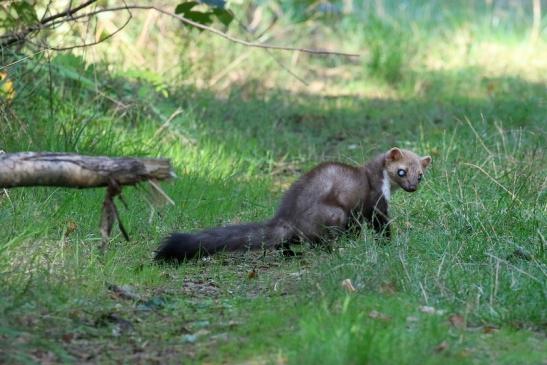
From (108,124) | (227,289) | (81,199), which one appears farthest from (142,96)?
(227,289)

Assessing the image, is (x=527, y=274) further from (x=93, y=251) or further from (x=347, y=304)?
(x=93, y=251)

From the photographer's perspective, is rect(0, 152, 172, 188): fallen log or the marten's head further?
the marten's head

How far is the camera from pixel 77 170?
14.4 ft

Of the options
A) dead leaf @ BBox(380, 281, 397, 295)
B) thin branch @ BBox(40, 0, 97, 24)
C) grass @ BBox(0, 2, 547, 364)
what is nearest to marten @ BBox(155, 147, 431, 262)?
grass @ BBox(0, 2, 547, 364)

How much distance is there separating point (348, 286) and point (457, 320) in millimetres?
595

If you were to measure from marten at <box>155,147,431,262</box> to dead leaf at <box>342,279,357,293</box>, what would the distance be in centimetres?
120

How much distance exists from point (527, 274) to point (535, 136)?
350cm

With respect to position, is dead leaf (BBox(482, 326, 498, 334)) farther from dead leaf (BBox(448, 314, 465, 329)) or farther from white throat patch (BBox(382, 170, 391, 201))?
white throat patch (BBox(382, 170, 391, 201))

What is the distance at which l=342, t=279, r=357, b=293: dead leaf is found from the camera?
16.0ft

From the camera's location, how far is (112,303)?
16.3 feet

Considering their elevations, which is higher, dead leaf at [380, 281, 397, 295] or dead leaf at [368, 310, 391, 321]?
dead leaf at [368, 310, 391, 321]

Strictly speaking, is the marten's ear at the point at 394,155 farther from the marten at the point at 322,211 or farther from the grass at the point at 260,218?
the grass at the point at 260,218

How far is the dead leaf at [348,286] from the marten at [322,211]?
120 centimetres

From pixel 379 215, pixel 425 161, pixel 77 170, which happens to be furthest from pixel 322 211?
pixel 77 170
